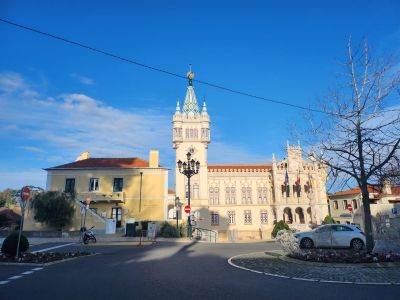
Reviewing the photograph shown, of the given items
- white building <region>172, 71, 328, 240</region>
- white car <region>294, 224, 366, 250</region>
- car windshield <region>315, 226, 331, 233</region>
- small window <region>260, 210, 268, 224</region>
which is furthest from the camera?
small window <region>260, 210, 268, 224</region>

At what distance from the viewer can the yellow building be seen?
35.5m

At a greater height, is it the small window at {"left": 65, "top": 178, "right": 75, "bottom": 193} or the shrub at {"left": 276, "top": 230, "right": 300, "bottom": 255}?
the small window at {"left": 65, "top": 178, "right": 75, "bottom": 193}

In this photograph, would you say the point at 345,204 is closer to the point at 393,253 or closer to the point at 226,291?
the point at 393,253

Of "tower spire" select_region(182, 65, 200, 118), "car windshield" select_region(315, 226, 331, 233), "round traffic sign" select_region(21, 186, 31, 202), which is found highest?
"tower spire" select_region(182, 65, 200, 118)

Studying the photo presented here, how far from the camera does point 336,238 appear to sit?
15188 millimetres

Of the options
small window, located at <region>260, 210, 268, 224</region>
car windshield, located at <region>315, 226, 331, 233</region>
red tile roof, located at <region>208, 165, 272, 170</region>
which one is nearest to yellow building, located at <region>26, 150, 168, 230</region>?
red tile roof, located at <region>208, 165, 272, 170</region>

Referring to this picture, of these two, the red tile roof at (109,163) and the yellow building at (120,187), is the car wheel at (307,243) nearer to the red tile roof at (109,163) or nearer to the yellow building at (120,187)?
the yellow building at (120,187)

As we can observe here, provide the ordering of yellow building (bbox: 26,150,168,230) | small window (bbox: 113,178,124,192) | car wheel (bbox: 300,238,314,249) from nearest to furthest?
car wheel (bbox: 300,238,314,249) < yellow building (bbox: 26,150,168,230) < small window (bbox: 113,178,124,192)

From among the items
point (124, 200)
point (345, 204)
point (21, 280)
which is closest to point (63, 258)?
point (21, 280)

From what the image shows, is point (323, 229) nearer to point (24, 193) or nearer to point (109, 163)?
point (24, 193)

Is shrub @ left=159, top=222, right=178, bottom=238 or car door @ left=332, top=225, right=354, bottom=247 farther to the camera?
shrub @ left=159, top=222, right=178, bottom=238

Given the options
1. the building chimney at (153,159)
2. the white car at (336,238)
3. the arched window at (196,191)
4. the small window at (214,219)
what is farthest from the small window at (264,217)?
the white car at (336,238)

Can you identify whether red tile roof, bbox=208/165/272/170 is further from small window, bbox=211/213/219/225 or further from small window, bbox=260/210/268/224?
small window, bbox=211/213/219/225

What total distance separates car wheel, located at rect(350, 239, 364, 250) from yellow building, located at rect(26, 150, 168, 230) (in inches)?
944
